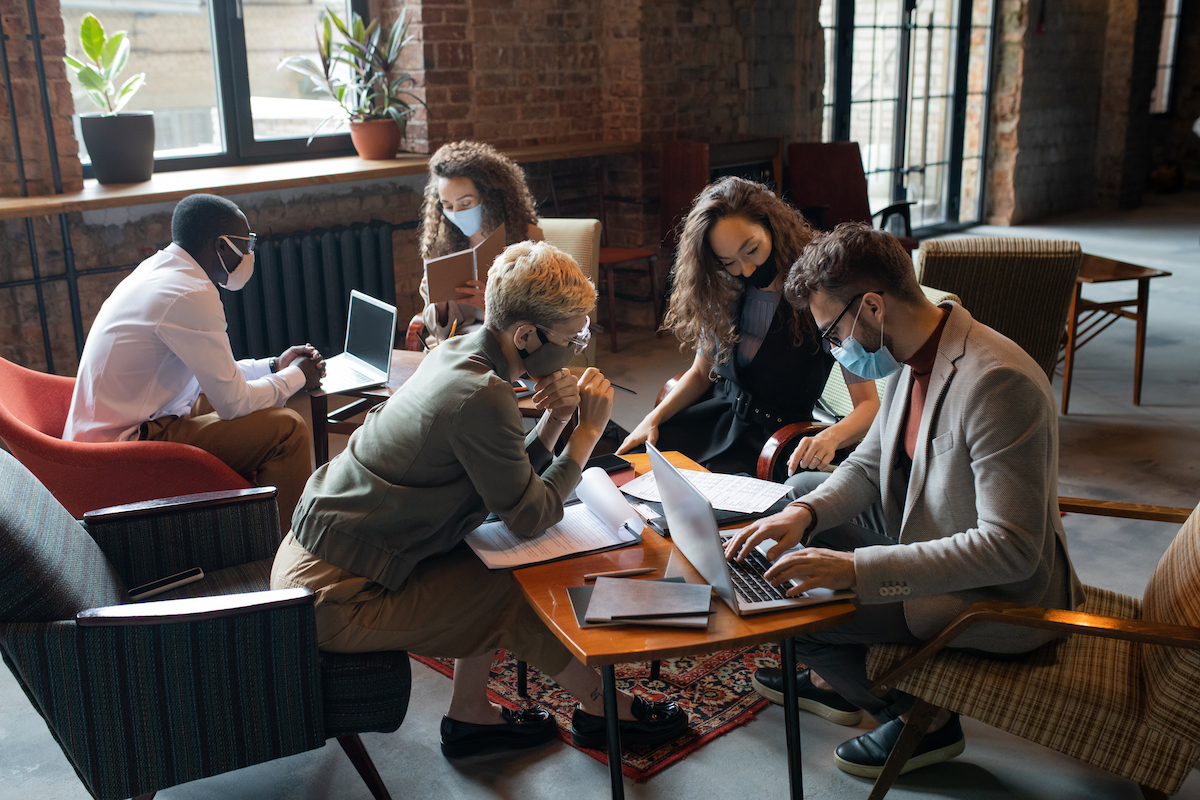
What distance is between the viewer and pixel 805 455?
262cm

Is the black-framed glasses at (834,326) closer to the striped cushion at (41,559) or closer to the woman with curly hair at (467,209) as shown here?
the striped cushion at (41,559)

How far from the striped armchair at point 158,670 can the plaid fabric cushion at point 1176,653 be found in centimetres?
143

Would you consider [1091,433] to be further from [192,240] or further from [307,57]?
[307,57]

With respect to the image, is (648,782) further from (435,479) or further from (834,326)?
(834,326)

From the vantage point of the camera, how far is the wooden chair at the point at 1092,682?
1735 mm

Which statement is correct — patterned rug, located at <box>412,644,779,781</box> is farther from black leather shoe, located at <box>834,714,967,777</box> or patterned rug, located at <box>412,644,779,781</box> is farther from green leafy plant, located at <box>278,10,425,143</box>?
green leafy plant, located at <box>278,10,425,143</box>

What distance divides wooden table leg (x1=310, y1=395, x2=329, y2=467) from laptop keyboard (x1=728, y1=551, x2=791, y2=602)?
1.78 metres

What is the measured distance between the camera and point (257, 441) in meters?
3.04

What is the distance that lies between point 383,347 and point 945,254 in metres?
2.25

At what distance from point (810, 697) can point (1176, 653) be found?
931 mm

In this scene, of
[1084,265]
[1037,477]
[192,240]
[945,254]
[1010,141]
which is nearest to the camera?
[1037,477]

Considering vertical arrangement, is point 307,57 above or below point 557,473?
above

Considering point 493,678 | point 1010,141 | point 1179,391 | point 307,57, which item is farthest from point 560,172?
point 1010,141

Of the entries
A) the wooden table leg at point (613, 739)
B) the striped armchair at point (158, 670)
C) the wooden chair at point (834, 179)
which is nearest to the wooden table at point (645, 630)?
the wooden table leg at point (613, 739)
